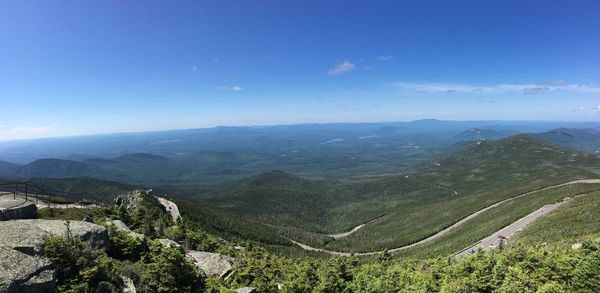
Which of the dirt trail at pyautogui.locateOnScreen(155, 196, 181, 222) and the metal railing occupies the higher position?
the metal railing

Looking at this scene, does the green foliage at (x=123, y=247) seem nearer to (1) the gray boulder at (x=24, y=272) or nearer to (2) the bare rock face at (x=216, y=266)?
(2) the bare rock face at (x=216, y=266)

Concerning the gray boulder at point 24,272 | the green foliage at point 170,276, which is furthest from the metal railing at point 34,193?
the gray boulder at point 24,272

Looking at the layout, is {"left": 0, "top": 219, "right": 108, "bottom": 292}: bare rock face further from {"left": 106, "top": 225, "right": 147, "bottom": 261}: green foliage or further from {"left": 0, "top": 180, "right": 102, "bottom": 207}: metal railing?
{"left": 0, "top": 180, "right": 102, "bottom": 207}: metal railing

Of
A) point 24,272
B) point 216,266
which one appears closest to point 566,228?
point 216,266

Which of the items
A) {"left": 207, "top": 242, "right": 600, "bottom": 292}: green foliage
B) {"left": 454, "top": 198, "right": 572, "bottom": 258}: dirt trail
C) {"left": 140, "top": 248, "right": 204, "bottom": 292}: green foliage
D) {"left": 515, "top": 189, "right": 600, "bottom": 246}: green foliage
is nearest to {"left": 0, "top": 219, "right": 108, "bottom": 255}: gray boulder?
{"left": 140, "top": 248, "right": 204, "bottom": 292}: green foliage

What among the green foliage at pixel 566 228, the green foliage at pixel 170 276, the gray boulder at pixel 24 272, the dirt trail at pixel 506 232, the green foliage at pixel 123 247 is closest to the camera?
the gray boulder at pixel 24 272

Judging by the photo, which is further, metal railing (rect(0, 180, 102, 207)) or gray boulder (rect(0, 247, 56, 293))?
metal railing (rect(0, 180, 102, 207))

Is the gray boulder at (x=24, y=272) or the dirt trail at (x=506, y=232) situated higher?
the gray boulder at (x=24, y=272)

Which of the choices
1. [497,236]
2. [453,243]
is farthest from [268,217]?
[497,236]
